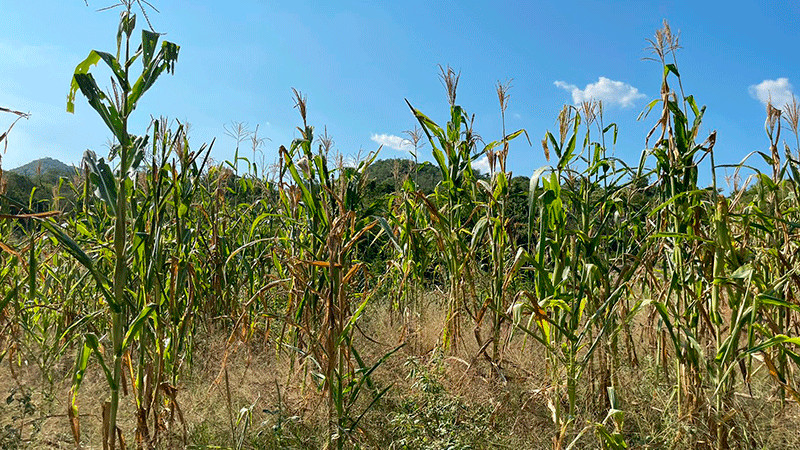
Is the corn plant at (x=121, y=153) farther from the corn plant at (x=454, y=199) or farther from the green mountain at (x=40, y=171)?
the green mountain at (x=40, y=171)

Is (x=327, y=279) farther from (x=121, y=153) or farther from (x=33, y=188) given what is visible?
(x=33, y=188)

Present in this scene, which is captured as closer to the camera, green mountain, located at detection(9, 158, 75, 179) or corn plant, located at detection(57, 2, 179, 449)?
corn plant, located at detection(57, 2, 179, 449)

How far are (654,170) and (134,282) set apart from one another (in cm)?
190

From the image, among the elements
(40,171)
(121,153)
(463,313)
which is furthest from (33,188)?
(463,313)

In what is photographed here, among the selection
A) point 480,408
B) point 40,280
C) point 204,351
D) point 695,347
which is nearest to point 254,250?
point 204,351

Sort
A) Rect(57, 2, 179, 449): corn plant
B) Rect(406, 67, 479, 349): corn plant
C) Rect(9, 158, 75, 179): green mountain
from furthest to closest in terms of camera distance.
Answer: Rect(9, 158, 75, 179): green mountain < Rect(406, 67, 479, 349): corn plant < Rect(57, 2, 179, 449): corn plant

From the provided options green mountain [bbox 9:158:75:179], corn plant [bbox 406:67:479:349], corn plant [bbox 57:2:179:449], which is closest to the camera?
corn plant [bbox 57:2:179:449]

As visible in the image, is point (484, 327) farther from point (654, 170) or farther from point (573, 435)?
point (654, 170)

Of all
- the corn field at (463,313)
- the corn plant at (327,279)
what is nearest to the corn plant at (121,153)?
the corn field at (463,313)

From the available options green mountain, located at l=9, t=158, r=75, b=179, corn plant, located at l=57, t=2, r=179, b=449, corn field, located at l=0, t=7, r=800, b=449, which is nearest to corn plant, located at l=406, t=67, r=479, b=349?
corn field, located at l=0, t=7, r=800, b=449

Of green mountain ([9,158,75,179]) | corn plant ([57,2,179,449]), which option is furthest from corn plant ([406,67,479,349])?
green mountain ([9,158,75,179])

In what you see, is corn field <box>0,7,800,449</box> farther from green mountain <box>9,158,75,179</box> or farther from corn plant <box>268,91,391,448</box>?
green mountain <box>9,158,75,179</box>

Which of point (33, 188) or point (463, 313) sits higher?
point (33, 188)

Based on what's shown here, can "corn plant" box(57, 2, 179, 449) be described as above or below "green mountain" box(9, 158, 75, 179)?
below
